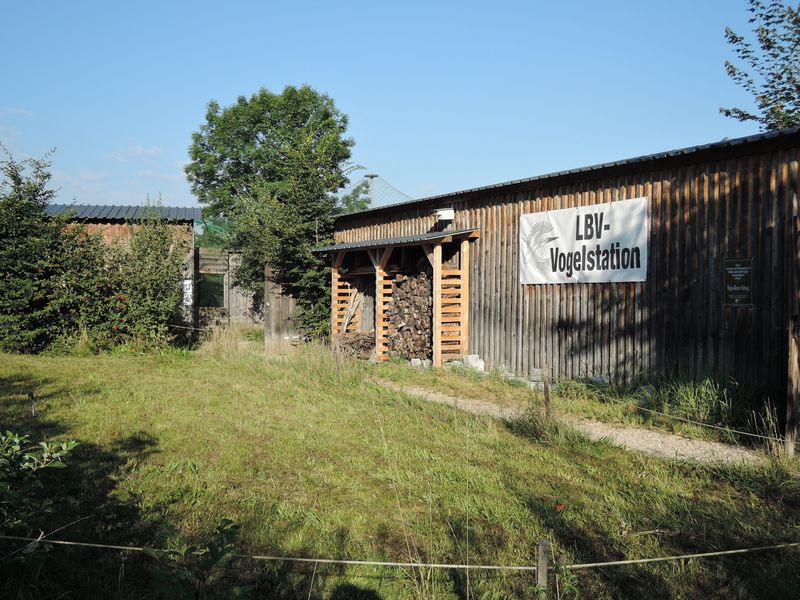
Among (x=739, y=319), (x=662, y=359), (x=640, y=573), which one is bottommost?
(x=640, y=573)

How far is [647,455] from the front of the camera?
670 cm

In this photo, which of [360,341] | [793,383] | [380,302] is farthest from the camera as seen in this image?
[360,341]

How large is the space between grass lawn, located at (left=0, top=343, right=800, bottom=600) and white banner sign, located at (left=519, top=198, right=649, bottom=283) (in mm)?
3948

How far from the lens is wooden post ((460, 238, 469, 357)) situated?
1402 cm

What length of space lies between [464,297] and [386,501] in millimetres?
9028

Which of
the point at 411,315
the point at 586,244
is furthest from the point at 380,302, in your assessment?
the point at 586,244

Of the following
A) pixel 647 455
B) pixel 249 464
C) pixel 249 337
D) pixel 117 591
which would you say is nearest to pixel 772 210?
pixel 647 455

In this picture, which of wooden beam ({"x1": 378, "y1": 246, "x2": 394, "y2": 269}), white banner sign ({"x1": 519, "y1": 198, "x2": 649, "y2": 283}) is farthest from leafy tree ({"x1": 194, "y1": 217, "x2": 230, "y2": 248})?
white banner sign ({"x1": 519, "y1": 198, "x2": 649, "y2": 283})

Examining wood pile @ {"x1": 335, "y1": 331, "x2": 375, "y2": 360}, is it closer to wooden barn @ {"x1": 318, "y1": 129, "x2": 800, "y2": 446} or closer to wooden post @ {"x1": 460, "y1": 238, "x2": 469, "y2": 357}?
wooden barn @ {"x1": 318, "y1": 129, "x2": 800, "y2": 446}

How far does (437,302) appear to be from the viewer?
13.8 m

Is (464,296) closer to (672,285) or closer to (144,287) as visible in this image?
(672,285)

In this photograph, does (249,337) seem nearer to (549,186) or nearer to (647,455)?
(549,186)

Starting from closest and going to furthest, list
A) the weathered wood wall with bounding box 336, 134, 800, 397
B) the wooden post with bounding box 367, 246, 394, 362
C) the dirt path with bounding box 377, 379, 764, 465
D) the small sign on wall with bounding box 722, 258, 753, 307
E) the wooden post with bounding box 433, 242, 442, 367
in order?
the dirt path with bounding box 377, 379, 764, 465 → the weathered wood wall with bounding box 336, 134, 800, 397 → the small sign on wall with bounding box 722, 258, 753, 307 → the wooden post with bounding box 433, 242, 442, 367 → the wooden post with bounding box 367, 246, 394, 362

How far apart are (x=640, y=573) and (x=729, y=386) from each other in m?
5.39
